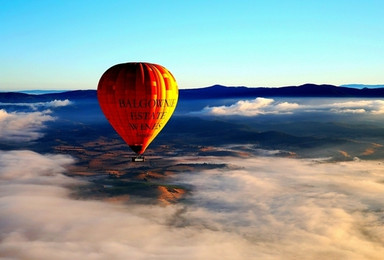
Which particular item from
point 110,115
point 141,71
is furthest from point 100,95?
point 141,71

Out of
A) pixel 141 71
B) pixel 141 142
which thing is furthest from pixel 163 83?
pixel 141 142

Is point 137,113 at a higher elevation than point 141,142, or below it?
higher

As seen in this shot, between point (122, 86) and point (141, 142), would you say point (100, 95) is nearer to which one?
point (122, 86)

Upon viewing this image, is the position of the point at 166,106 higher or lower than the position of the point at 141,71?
lower

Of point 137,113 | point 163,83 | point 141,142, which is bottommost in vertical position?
point 141,142
